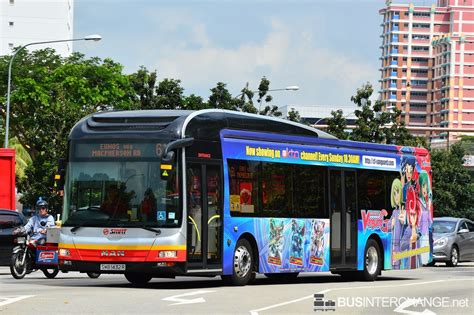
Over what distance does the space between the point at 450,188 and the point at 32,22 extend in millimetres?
61409

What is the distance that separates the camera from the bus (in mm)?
20141

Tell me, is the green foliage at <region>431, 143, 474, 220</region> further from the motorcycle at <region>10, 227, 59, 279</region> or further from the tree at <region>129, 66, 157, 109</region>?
the motorcycle at <region>10, 227, 59, 279</region>

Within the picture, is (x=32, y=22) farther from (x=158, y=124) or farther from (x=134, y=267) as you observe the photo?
(x=134, y=267)

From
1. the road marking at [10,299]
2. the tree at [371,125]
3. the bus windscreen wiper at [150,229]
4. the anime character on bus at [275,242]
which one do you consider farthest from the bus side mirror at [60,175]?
the tree at [371,125]

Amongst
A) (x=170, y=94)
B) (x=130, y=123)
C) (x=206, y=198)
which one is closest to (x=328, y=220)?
(x=206, y=198)

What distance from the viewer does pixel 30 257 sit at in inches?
972

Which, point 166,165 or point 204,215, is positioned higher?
point 166,165

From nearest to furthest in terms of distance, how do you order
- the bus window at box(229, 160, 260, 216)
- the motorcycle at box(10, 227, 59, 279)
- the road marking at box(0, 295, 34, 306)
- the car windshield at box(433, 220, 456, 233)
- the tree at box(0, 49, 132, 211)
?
the road marking at box(0, 295, 34, 306) → the bus window at box(229, 160, 260, 216) → the motorcycle at box(10, 227, 59, 279) → the car windshield at box(433, 220, 456, 233) → the tree at box(0, 49, 132, 211)

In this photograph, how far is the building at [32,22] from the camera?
130625mm

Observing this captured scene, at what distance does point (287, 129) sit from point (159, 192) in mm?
4562

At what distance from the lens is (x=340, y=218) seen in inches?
994

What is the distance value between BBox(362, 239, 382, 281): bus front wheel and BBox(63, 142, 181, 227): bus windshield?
749cm

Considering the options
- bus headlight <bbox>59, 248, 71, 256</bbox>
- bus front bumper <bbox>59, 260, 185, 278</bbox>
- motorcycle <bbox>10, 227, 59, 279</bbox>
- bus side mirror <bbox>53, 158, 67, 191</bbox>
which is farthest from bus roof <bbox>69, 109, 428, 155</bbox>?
motorcycle <bbox>10, 227, 59, 279</bbox>

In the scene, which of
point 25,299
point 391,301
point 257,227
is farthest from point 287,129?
point 25,299
